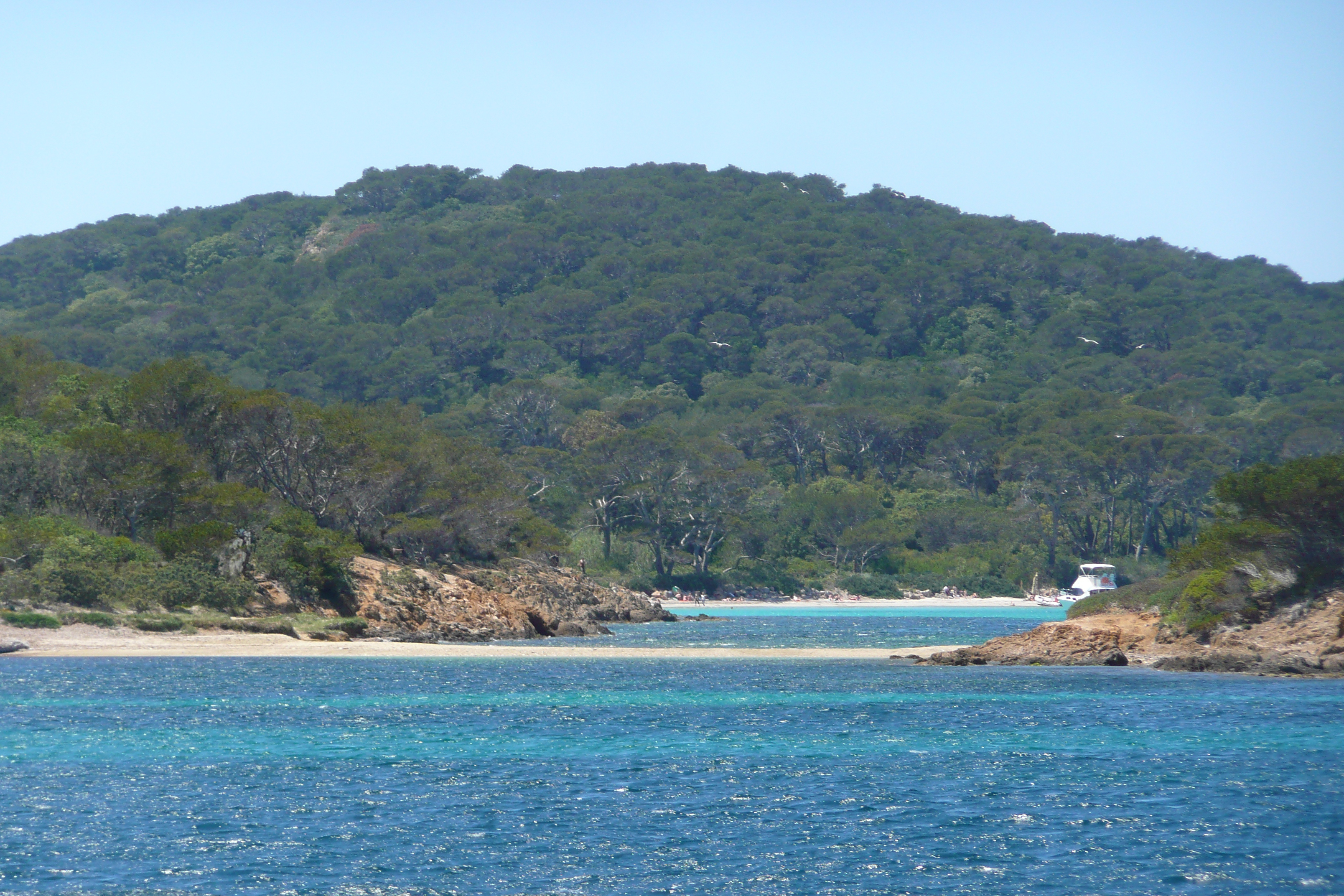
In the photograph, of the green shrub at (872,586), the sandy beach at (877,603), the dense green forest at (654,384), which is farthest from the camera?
the green shrub at (872,586)

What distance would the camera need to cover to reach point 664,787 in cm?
1802

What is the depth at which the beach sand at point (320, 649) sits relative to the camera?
35.3 meters

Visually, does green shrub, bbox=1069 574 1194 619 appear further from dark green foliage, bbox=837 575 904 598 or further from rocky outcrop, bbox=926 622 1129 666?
dark green foliage, bbox=837 575 904 598

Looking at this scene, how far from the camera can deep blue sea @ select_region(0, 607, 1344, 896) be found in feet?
44.3

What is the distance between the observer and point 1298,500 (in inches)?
1310

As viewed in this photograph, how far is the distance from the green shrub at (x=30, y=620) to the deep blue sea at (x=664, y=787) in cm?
664

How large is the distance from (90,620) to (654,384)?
93.0m

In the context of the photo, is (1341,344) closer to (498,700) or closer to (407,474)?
(407,474)

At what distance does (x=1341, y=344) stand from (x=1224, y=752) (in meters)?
133

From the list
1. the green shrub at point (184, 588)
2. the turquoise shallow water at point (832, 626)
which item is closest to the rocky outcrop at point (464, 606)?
the turquoise shallow water at point (832, 626)

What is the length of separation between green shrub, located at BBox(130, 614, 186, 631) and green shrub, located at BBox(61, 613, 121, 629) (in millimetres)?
516

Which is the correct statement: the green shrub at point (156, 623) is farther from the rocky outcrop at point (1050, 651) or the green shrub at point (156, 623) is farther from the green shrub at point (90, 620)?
the rocky outcrop at point (1050, 651)

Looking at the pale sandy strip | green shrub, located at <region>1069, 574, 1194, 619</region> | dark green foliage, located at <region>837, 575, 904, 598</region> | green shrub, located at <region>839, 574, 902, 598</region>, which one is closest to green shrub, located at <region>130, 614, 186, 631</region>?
the pale sandy strip

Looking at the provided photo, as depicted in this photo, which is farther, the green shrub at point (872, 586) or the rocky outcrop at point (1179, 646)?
the green shrub at point (872, 586)
